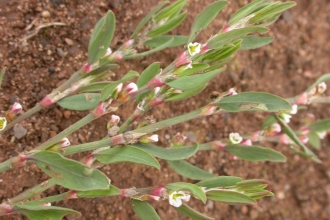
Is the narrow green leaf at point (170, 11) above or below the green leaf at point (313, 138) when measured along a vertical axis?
above

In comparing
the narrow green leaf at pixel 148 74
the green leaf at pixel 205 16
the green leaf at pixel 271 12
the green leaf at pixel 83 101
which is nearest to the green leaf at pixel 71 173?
the green leaf at pixel 83 101

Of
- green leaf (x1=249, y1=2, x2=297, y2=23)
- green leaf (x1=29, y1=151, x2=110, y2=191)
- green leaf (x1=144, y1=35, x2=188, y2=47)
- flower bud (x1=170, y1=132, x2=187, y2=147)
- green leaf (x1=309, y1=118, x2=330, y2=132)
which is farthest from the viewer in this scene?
green leaf (x1=309, y1=118, x2=330, y2=132)

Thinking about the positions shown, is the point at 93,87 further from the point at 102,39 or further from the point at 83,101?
the point at 102,39

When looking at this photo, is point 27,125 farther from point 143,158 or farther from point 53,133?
Answer: point 143,158

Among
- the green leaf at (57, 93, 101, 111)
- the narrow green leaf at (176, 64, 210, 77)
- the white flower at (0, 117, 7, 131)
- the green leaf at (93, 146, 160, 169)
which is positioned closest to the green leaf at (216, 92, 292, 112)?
the narrow green leaf at (176, 64, 210, 77)

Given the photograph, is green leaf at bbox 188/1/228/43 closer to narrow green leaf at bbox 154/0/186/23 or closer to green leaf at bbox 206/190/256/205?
narrow green leaf at bbox 154/0/186/23

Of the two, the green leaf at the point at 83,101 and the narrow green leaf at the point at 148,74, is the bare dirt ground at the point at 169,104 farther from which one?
the narrow green leaf at the point at 148,74
